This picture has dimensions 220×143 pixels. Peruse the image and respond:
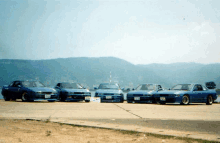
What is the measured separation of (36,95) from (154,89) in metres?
7.92

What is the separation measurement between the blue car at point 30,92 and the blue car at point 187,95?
6.95m

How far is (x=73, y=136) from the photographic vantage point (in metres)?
5.46

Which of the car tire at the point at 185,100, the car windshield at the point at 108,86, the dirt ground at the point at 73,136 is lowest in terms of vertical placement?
the dirt ground at the point at 73,136

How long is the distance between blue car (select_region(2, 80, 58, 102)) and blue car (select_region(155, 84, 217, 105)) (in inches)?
274

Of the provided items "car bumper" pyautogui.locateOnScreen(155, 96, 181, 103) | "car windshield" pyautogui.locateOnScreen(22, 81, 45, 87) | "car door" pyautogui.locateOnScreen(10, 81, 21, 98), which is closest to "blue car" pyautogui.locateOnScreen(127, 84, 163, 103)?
"car bumper" pyautogui.locateOnScreen(155, 96, 181, 103)

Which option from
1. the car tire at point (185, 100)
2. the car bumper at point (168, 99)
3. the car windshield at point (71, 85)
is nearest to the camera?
the car bumper at point (168, 99)

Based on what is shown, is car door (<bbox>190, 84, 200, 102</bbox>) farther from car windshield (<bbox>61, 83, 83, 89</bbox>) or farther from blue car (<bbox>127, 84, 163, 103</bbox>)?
car windshield (<bbox>61, 83, 83, 89</bbox>)

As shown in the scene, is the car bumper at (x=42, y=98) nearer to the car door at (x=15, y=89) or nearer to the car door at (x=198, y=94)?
the car door at (x=15, y=89)

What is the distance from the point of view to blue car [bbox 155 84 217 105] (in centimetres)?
1666

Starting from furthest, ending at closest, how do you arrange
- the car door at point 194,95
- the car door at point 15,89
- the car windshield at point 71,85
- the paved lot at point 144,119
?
the car windshield at point 71,85 → the car door at point 15,89 → the car door at point 194,95 → the paved lot at point 144,119

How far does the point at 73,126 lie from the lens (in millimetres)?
6805

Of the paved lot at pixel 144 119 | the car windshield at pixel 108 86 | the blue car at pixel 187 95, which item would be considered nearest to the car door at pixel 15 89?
the car windshield at pixel 108 86

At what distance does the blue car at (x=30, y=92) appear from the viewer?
56.7ft

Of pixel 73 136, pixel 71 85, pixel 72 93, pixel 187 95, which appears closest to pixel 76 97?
pixel 72 93
